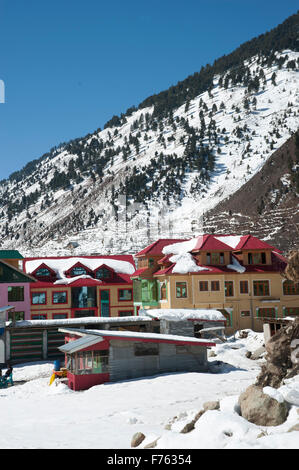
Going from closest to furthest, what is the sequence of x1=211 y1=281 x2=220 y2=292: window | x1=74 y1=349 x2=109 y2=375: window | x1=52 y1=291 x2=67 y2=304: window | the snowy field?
the snowy field < x1=74 y1=349 x2=109 y2=375: window < x1=211 y1=281 x2=220 y2=292: window < x1=52 y1=291 x2=67 y2=304: window

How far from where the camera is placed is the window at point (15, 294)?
50.2 meters

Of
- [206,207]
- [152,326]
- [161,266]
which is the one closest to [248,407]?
[152,326]

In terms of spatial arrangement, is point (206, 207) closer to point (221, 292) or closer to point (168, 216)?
point (168, 216)

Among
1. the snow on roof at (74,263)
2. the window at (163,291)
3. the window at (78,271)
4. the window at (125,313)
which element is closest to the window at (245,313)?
the window at (163,291)

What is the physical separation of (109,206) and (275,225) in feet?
268

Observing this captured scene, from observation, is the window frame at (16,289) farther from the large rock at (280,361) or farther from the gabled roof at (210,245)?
the large rock at (280,361)

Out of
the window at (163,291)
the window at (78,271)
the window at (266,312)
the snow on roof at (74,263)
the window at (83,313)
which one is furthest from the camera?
the window at (78,271)

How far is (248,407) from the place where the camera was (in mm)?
16562

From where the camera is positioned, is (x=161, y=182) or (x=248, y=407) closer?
(x=248, y=407)

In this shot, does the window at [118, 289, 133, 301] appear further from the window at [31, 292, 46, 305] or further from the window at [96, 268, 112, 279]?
the window at [31, 292, 46, 305]

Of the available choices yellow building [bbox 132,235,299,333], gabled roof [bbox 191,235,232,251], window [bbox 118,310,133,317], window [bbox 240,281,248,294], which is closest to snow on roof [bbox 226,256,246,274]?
yellow building [bbox 132,235,299,333]

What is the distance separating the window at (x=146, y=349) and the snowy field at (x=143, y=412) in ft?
6.00

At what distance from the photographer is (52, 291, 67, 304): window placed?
53.5 m
